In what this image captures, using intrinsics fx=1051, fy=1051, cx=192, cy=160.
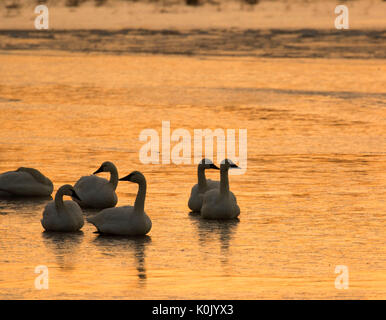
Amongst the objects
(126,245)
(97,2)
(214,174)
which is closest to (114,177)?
(126,245)

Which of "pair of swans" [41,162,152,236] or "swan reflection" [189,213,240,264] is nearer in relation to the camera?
"swan reflection" [189,213,240,264]

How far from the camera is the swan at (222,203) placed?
13656 millimetres

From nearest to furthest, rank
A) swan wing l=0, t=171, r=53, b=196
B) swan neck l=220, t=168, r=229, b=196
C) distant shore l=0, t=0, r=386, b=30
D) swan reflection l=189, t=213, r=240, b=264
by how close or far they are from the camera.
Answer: swan reflection l=189, t=213, r=240, b=264 < swan neck l=220, t=168, r=229, b=196 < swan wing l=0, t=171, r=53, b=196 < distant shore l=0, t=0, r=386, b=30

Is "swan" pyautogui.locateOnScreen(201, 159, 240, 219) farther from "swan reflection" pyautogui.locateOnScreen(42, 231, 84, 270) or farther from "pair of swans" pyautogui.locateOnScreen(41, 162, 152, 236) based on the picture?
"swan reflection" pyautogui.locateOnScreen(42, 231, 84, 270)

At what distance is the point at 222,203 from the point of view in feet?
44.9

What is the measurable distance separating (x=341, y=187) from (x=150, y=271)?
5736 millimetres

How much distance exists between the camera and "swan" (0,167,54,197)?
1516 centimetres

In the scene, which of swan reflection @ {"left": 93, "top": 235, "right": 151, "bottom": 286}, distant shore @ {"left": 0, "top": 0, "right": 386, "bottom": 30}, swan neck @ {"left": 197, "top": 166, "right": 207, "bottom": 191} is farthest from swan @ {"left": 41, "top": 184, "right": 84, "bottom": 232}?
distant shore @ {"left": 0, "top": 0, "right": 386, "bottom": 30}

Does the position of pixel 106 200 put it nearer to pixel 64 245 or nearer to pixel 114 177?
pixel 114 177

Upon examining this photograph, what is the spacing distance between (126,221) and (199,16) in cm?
4050

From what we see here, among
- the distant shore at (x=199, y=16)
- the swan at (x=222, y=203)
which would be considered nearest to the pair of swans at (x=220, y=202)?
the swan at (x=222, y=203)

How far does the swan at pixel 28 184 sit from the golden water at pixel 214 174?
9.3 inches

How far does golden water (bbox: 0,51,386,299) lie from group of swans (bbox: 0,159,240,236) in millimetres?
182

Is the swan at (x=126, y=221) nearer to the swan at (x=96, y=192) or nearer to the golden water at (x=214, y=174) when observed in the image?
the golden water at (x=214, y=174)
